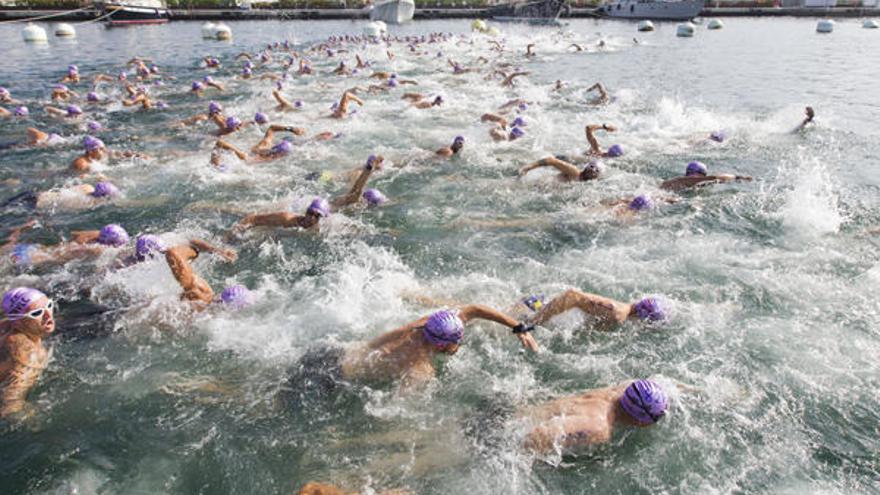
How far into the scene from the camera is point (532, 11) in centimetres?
6612

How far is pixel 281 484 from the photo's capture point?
504 centimetres

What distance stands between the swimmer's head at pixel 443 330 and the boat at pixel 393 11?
6467cm

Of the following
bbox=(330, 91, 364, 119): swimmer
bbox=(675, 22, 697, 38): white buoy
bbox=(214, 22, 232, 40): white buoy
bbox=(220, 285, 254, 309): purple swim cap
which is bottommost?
bbox=(220, 285, 254, 309): purple swim cap

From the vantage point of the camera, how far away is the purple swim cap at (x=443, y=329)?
Answer: 5766 mm

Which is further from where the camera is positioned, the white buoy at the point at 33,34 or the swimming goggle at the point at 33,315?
the white buoy at the point at 33,34

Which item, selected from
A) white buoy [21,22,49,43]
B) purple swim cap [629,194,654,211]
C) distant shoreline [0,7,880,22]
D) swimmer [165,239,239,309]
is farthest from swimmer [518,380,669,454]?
distant shoreline [0,7,880,22]

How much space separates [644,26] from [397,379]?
197 ft

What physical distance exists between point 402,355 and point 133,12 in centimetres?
6302

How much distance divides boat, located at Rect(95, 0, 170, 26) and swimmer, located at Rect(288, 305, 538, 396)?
5970cm

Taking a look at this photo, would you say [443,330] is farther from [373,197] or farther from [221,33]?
[221,33]

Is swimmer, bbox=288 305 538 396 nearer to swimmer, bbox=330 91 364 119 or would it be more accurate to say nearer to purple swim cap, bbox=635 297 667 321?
purple swim cap, bbox=635 297 667 321

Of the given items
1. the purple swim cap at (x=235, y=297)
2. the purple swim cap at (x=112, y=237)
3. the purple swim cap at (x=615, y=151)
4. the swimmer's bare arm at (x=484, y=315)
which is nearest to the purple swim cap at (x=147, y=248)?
the purple swim cap at (x=112, y=237)

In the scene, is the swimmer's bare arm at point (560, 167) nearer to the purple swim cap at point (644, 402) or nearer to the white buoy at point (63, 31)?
the purple swim cap at point (644, 402)

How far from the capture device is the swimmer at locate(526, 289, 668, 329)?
698 cm
